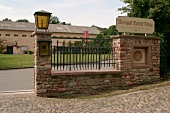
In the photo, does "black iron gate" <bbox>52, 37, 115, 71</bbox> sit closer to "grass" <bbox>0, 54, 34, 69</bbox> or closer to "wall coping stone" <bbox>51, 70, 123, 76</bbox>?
"wall coping stone" <bbox>51, 70, 123, 76</bbox>

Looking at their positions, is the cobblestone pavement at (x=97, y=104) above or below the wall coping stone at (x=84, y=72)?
below

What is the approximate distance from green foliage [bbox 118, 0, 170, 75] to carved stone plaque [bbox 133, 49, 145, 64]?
5.82 feet

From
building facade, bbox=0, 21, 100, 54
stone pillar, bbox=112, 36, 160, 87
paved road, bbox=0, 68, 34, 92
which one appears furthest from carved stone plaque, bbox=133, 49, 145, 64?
building facade, bbox=0, 21, 100, 54

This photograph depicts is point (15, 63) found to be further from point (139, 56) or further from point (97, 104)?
point (97, 104)

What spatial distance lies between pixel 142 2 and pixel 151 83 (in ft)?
14.0

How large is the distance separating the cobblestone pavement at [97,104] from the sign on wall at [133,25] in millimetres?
2737

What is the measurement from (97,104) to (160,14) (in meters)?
6.63

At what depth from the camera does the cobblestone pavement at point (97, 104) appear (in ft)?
17.9

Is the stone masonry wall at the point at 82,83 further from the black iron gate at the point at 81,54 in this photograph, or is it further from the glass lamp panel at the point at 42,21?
the glass lamp panel at the point at 42,21

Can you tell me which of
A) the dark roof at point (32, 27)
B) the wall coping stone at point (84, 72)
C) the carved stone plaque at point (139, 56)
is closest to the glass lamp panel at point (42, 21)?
the wall coping stone at point (84, 72)

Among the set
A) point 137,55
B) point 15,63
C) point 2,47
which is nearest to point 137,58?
point 137,55

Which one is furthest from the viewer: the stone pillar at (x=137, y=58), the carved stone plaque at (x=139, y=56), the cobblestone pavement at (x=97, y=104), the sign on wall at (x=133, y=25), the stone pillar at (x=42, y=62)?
the carved stone plaque at (x=139, y=56)

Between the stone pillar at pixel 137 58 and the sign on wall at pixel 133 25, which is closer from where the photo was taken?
the stone pillar at pixel 137 58

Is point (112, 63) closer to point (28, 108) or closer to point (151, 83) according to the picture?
point (151, 83)
